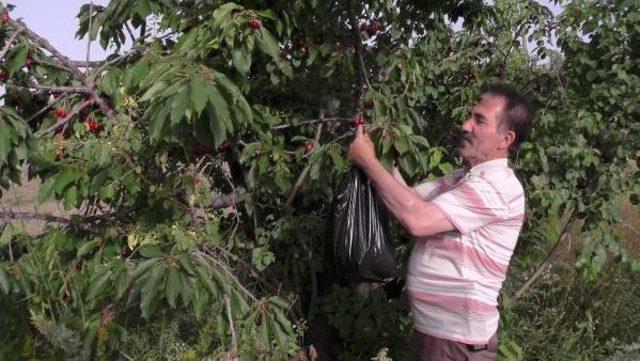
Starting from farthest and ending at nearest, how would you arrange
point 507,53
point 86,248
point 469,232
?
point 507,53, point 86,248, point 469,232

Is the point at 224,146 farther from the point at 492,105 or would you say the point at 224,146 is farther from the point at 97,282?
the point at 492,105

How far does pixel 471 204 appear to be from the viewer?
2.10m

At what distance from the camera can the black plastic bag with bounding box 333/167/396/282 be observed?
250 cm

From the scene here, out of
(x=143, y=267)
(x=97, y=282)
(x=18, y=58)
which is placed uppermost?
(x=18, y=58)

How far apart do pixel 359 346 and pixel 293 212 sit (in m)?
0.76

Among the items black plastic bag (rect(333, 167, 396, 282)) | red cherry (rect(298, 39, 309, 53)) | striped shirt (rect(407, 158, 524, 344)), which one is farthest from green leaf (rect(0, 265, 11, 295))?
red cherry (rect(298, 39, 309, 53))

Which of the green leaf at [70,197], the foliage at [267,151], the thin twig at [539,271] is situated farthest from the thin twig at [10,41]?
the thin twig at [539,271]

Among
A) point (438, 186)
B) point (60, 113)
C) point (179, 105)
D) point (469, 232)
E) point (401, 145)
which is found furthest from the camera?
point (60, 113)

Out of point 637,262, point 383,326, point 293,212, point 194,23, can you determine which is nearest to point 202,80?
point 194,23

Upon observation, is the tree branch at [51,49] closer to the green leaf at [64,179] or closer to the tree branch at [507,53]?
the green leaf at [64,179]

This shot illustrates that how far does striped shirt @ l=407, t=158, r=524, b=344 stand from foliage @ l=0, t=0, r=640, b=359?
0.29 metres

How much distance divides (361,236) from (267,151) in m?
0.74

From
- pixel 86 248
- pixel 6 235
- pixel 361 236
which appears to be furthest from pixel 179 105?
pixel 6 235

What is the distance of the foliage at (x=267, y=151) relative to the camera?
2617 millimetres
